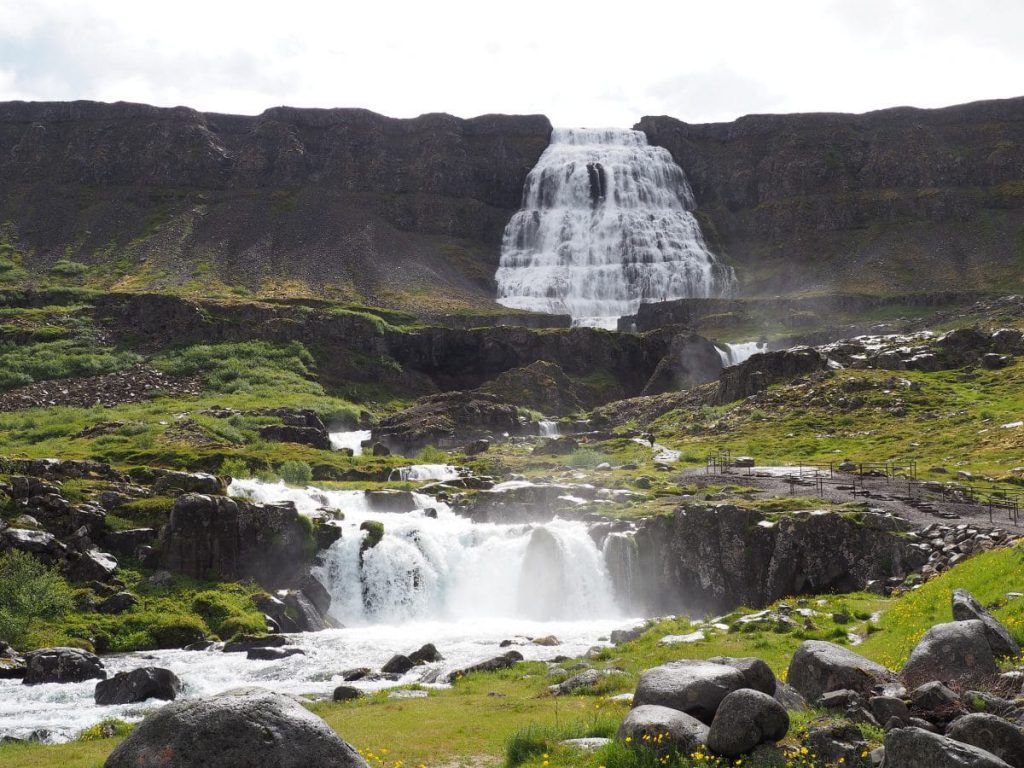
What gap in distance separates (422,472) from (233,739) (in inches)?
2346

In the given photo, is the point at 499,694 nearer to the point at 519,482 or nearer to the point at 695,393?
the point at 519,482

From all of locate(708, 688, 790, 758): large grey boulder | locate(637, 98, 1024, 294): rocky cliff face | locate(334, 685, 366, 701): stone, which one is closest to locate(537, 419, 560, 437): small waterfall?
locate(334, 685, 366, 701): stone

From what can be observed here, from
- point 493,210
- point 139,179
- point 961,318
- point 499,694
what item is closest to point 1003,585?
point 499,694

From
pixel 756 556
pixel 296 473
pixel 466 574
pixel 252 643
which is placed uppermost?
pixel 296 473

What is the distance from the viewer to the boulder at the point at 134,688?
92.1ft

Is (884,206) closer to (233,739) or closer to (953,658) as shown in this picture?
(953,658)

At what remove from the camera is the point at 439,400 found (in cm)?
10306

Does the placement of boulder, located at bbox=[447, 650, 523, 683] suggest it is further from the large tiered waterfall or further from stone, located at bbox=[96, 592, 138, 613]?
the large tiered waterfall

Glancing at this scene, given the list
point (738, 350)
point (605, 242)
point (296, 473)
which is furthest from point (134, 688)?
point (605, 242)

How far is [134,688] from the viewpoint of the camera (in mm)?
28172

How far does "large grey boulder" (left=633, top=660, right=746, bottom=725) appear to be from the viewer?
1573 cm

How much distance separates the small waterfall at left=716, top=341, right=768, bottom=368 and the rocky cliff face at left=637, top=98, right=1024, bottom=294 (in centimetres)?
4275

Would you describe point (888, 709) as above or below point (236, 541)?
above

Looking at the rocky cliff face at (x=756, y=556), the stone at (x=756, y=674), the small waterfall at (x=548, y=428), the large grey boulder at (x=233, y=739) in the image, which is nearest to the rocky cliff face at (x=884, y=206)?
the small waterfall at (x=548, y=428)
